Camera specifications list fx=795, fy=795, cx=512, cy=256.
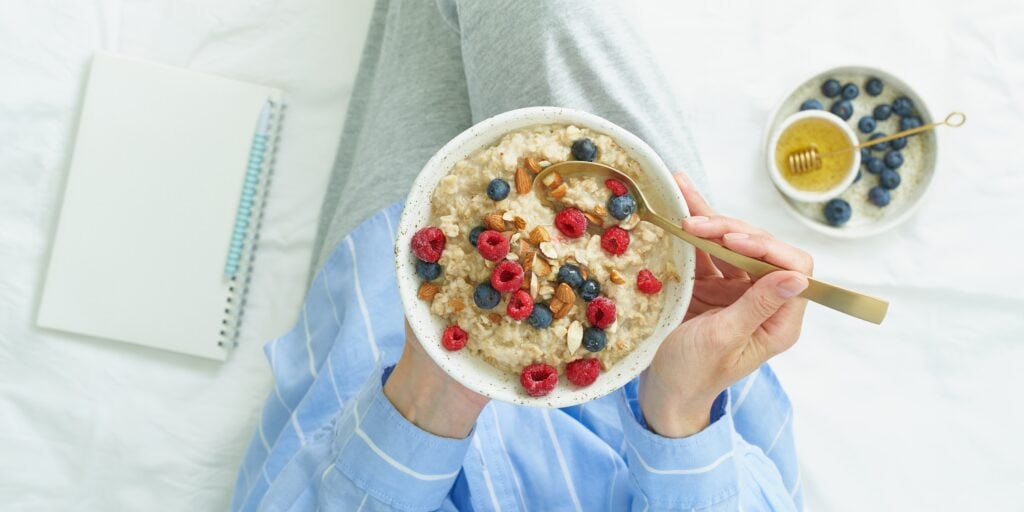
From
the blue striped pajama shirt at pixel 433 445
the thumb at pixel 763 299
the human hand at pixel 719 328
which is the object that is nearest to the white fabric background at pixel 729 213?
the blue striped pajama shirt at pixel 433 445

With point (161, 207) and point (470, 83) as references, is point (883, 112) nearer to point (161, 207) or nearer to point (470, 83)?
point (470, 83)

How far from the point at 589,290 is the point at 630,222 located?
0.07 meters

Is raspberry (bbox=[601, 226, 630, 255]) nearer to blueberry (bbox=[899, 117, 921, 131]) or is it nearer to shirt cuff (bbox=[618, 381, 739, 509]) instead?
shirt cuff (bbox=[618, 381, 739, 509])

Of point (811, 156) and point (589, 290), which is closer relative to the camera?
point (589, 290)

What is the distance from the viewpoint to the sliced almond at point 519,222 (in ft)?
2.02

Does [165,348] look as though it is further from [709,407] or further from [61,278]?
[709,407]


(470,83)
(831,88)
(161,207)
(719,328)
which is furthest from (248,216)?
(831,88)

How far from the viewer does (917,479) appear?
1131mm

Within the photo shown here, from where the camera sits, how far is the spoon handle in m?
0.55

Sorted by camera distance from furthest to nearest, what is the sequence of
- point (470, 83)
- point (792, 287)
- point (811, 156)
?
point (811, 156)
point (470, 83)
point (792, 287)

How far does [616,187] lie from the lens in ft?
2.10

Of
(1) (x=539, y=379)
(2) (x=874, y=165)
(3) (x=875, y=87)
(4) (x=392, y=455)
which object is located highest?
(3) (x=875, y=87)

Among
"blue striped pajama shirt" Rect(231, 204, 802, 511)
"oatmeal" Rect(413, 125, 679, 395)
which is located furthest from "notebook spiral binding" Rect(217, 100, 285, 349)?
"oatmeal" Rect(413, 125, 679, 395)

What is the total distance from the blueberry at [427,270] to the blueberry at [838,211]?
2.21 ft
